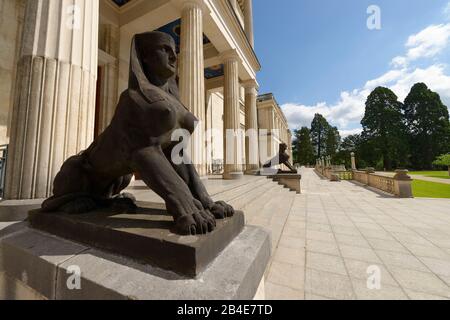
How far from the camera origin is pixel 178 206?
1.40 m

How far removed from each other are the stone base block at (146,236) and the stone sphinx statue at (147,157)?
105 mm

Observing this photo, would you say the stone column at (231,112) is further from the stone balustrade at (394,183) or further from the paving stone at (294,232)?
the stone balustrade at (394,183)

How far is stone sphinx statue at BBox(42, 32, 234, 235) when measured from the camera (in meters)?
1.46

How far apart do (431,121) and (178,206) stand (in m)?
62.4

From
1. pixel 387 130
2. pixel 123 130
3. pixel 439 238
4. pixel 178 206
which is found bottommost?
pixel 439 238

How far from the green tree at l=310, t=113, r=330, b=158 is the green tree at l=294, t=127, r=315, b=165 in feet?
11.6

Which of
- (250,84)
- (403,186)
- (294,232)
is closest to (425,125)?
(403,186)

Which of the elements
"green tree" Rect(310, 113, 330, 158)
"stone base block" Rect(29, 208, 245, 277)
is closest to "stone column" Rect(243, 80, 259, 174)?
"stone base block" Rect(29, 208, 245, 277)

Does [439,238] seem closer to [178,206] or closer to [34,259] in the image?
[178,206]

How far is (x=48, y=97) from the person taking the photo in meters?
2.73

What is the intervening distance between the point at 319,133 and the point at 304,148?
34.0 feet

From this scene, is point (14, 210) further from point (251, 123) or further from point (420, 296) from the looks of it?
point (251, 123)

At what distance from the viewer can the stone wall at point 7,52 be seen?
5266mm

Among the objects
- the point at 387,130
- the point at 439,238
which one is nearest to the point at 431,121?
the point at 387,130
